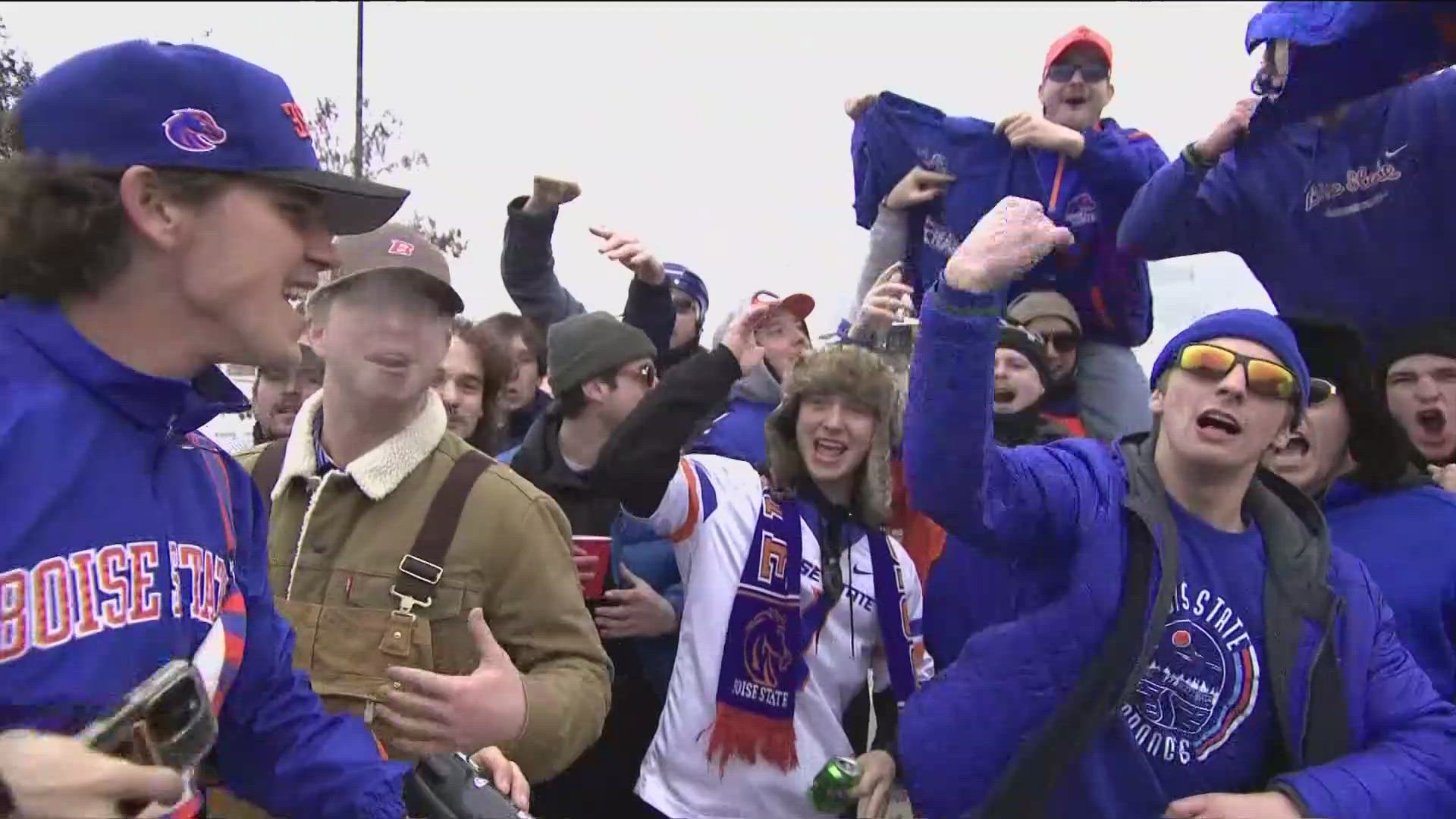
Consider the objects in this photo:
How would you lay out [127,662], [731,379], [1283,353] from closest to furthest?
1. [127,662]
2. [1283,353]
3. [731,379]

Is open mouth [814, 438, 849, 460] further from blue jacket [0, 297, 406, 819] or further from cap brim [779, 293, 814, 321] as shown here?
blue jacket [0, 297, 406, 819]

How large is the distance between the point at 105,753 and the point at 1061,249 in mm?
3502

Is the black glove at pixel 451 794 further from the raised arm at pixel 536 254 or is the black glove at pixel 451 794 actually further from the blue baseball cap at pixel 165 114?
the raised arm at pixel 536 254

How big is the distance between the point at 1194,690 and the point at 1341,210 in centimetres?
174

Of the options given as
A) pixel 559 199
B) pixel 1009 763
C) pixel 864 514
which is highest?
pixel 559 199

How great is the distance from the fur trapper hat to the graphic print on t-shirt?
107 cm

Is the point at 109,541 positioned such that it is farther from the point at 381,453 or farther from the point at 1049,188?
the point at 1049,188

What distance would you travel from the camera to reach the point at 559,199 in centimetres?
407

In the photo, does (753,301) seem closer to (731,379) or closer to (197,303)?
(731,379)

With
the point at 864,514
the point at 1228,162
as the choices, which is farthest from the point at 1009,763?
the point at 1228,162

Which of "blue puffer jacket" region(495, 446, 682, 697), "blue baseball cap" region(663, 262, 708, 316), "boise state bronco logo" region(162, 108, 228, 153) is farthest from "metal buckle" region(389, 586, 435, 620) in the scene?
"blue baseball cap" region(663, 262, 708, 316)

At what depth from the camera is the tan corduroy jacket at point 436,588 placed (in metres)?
2.15

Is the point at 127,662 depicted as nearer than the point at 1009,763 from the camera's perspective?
Yes

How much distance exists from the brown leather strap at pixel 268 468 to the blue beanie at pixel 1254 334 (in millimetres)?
2087
